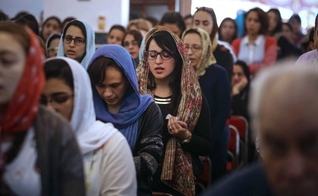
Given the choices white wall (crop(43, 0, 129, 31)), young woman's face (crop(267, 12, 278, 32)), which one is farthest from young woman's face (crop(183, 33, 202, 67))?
white wall (crop(43, 0, 129, 31))

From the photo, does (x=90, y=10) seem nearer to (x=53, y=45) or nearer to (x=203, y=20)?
(x=203, y=20)

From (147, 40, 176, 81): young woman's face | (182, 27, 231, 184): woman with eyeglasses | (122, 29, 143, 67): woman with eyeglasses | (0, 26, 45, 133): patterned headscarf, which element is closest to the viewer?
(0, 26, 45, 133): patterned headscarf

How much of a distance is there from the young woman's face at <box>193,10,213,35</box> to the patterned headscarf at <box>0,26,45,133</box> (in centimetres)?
486

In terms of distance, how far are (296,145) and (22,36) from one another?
967 millimetres

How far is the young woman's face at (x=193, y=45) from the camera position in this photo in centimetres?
558

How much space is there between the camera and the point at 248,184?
5.81 feet

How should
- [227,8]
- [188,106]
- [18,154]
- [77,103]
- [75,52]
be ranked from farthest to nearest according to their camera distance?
[227,8] < [75,52] < [188,106] < [77,103] < [18,154]

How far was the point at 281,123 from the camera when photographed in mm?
1485

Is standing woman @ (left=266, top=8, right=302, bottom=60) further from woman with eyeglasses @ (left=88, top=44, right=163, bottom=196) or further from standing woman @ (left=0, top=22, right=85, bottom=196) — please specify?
standing woman @ (left=0, top=22, right=85, bottom=196)

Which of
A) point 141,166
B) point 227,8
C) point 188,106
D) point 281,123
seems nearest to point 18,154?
point 281,123

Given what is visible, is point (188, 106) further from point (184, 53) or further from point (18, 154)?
point (18, 154)

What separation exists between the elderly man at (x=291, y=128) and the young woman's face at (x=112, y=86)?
208 cm

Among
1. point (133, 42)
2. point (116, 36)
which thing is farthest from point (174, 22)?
point (116, 36)

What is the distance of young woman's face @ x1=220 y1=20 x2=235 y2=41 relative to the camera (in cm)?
950
